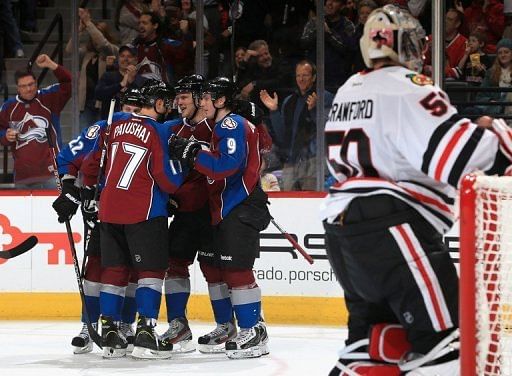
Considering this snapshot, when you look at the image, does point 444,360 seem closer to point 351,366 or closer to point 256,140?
point 351,366

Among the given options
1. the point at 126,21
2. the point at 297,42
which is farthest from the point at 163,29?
the point at 297,42

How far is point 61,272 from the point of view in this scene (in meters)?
6.99

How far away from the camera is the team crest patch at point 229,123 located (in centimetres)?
529

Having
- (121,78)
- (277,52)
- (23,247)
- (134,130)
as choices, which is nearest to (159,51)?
(121,78)

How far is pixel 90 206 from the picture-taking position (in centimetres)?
557

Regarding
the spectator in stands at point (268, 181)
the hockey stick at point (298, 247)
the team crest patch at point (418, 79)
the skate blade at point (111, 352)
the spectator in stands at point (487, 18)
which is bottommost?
the skate blade at point (111, 352)

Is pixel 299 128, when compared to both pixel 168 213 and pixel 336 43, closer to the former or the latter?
pixel 336 43

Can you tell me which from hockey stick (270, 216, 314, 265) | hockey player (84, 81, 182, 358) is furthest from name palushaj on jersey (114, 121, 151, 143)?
hockey stick (270, 216, 314, 265)

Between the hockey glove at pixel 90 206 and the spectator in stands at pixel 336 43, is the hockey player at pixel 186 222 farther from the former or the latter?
the spectator in stands at pixel 336 43

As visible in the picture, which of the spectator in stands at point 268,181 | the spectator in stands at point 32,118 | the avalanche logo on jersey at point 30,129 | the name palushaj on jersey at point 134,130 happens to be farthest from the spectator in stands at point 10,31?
the name palushaj on jersey at point 134,130

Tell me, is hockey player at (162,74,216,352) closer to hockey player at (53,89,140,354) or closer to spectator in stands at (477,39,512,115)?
hockey player at (53,89,140,354)

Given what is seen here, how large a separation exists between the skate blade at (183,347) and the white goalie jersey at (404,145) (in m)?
2.85

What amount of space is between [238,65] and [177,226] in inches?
80.8

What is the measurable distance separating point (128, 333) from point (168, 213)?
65 centimetres
